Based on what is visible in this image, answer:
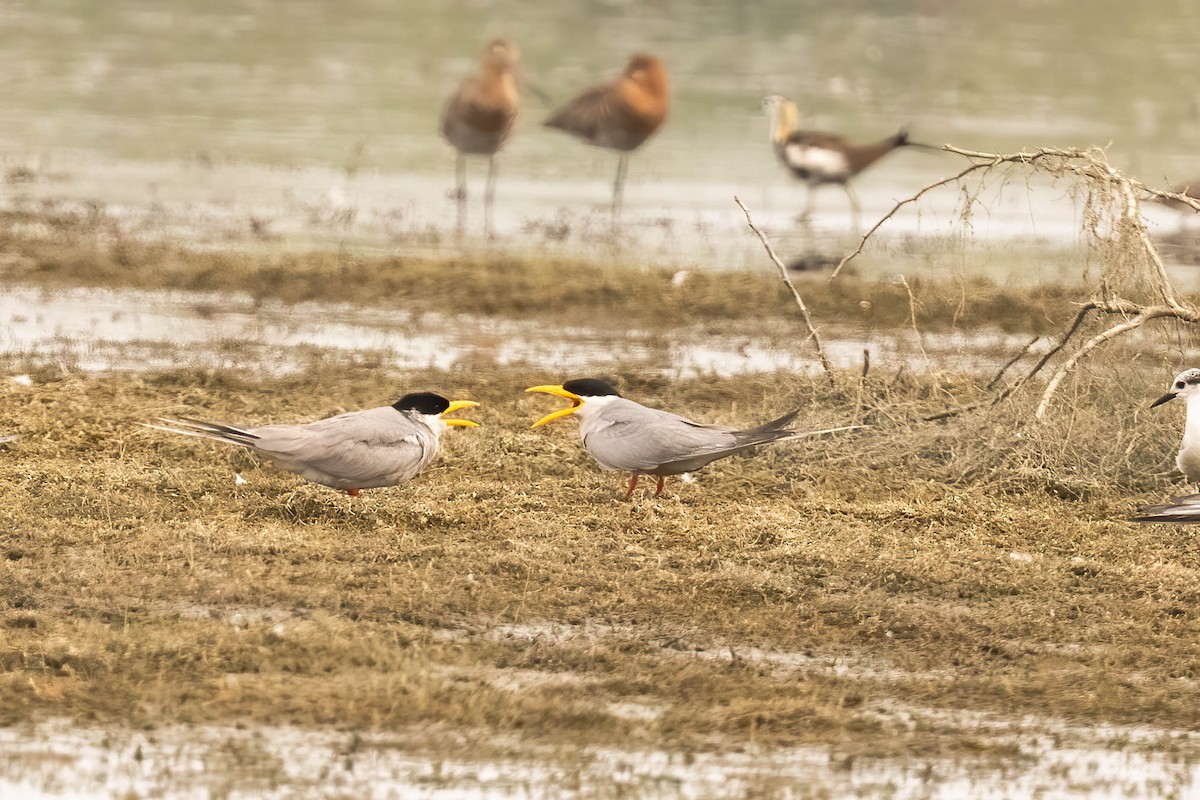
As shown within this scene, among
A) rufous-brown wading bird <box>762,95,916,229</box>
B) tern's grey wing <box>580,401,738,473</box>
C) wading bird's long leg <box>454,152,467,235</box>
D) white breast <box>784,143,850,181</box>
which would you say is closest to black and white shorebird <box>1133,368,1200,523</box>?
tern's grey wing <box>580,401,738,473</box>

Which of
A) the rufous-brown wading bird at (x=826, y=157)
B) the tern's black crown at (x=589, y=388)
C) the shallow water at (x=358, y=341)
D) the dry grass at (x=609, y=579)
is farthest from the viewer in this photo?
the rufous-brown wading bird at (x=826, y=157)

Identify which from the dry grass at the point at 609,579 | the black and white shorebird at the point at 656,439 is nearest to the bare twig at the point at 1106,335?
the dry grass at the point at 609,579

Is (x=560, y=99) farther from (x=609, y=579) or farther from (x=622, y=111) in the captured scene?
(x=609, y=579)

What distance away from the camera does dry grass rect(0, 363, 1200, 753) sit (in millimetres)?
5254

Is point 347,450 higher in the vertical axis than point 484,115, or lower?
lower

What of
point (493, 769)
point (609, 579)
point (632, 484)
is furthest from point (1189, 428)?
point (493, 769)

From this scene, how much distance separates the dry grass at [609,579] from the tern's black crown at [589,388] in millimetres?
404

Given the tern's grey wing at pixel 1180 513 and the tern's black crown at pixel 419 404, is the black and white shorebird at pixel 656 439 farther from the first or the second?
the tern's grey wing at pixel 1180 513

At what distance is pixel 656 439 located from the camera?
718cm

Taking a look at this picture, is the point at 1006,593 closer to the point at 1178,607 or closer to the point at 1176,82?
the point at 1178,607

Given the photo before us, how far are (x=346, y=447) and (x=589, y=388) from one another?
1.15 m

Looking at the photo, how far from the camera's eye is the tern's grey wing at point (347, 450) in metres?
6.95

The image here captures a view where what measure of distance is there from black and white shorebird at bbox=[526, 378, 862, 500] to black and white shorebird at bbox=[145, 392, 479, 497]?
28.0 inches

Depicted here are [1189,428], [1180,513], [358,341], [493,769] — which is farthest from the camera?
[358,341]
